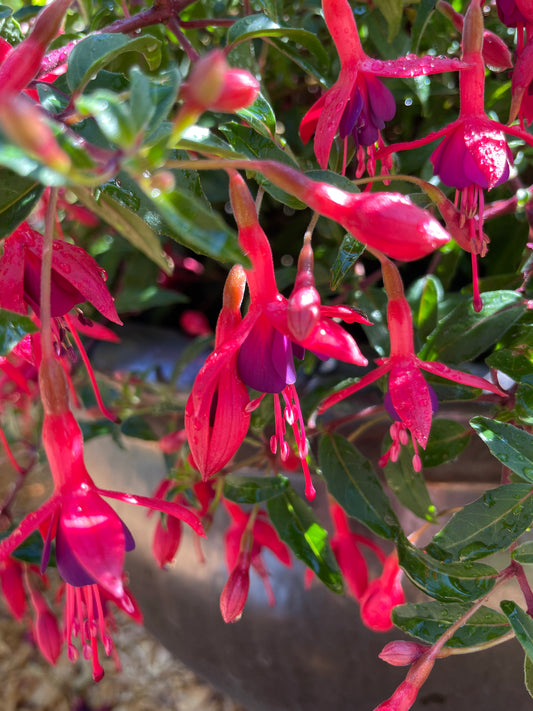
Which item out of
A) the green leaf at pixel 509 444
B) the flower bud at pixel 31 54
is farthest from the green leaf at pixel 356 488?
the flower bud at pixel 31 54

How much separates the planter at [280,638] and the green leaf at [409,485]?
53 mm

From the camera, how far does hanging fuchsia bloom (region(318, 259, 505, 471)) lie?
348 millimetres

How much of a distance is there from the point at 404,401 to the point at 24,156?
213mm

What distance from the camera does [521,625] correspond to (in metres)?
0.38

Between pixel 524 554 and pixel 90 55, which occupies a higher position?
pixel 90 55

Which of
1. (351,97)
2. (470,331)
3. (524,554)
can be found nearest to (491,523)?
(524,554)

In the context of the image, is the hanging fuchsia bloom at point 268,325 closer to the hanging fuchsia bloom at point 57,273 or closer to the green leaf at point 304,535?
the hanging fuchsia bloom at point 57,273

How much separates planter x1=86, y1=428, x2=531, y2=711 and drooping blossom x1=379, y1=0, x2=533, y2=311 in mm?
238

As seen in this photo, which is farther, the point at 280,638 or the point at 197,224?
the point at 280,638

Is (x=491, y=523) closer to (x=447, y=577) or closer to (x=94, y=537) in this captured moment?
(x=447, y=577)

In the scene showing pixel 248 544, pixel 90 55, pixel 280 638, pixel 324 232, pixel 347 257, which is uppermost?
pixel 90 55

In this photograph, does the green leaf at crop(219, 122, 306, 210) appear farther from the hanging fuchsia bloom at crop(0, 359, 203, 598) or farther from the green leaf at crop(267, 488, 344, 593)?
the green leaf at crop(267, 488, 344, 593)

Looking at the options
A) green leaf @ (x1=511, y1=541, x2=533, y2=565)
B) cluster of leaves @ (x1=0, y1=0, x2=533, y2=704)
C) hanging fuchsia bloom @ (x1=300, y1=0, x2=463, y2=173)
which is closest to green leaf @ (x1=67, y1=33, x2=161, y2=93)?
cluster of leaves @ (x1=0, y1=0, x2=533, y2=704)

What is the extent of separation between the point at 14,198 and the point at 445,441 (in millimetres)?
328
